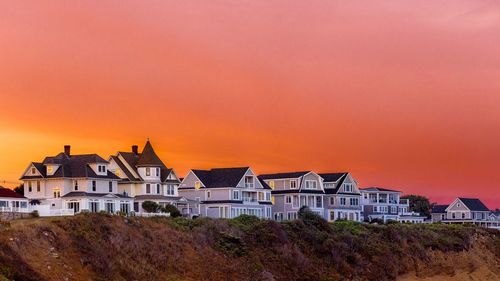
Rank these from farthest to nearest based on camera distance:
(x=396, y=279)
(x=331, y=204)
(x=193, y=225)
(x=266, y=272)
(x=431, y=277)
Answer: (x=331, y=204) → (x=431, y=277) → (x=396, y=279) → (x=193, y=225) → (x=266, y=272)

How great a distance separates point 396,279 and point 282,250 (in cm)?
1541

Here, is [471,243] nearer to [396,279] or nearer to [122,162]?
[396,279]

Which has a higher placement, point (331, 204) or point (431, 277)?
point (331, 204)

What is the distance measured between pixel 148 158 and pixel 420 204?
10726 centimetres

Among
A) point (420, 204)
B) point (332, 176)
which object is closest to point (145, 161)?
point (332, 176)

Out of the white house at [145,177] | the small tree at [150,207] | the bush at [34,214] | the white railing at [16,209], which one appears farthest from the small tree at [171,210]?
the bush at [34,214]

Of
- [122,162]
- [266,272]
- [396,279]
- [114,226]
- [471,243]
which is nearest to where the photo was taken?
[114,226]

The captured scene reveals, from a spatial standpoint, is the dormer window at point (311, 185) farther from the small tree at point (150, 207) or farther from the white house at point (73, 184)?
the white house at point (73, 184)

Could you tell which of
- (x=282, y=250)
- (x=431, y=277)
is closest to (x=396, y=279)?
(x=431, y=277)

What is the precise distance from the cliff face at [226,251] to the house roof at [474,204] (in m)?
60.0

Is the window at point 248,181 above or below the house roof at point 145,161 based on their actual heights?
below

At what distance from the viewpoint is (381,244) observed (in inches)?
3910

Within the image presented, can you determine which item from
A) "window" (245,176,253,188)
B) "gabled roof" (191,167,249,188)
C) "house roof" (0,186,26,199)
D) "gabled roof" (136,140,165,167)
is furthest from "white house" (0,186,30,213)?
"window" (245,176,253,188)

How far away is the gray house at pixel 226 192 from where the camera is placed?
113 m
